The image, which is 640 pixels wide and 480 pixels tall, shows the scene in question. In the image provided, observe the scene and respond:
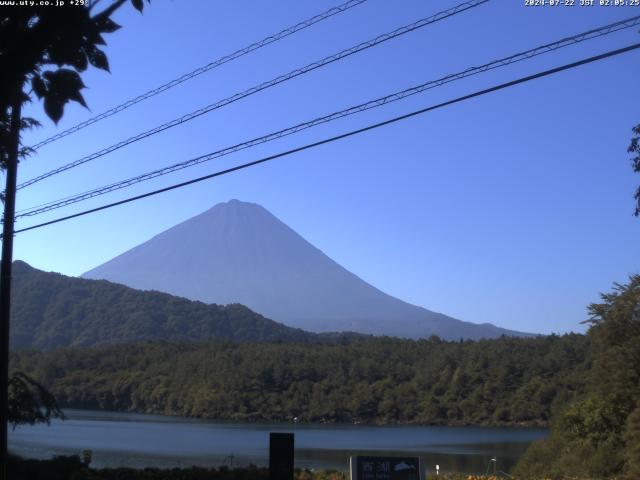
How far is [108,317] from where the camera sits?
6299 inches

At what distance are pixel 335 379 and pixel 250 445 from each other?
4253 centimetres

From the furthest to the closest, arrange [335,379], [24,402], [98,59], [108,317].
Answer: [108,317] < [335,379] < [24,402] < [98,59]

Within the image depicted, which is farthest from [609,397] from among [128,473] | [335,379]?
[335,379]

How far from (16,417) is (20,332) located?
13462 centimetres

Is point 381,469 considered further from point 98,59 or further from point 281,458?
point 98,59

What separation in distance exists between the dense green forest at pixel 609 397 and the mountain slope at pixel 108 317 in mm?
124655

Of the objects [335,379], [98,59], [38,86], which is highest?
[335,379]

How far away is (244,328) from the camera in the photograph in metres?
169

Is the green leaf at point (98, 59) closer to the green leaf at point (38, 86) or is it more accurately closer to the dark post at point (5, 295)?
the green leaf at point (38, 86)

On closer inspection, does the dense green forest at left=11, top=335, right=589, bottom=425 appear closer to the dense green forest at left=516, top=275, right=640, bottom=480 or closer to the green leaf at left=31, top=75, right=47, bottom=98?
the dense green forest at left=516, top=275, right=640, bottom=480

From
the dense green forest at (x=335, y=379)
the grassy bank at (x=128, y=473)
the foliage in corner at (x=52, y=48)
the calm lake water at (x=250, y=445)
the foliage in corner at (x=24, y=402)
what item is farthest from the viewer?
the dense green forest at (x=335, y=379)

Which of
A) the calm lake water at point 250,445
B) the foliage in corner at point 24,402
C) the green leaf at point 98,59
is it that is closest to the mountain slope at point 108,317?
the calm lake water at point 250,445

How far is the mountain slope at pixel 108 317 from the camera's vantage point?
492 ft

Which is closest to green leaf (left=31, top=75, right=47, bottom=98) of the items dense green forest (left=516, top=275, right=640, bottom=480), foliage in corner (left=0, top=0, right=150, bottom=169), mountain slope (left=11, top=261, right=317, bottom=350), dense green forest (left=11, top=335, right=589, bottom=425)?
foliage in corner (left=0, top=0, right=150, bottom=169)
